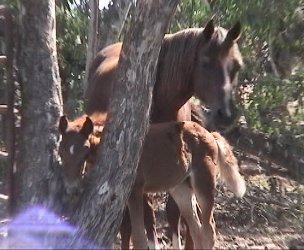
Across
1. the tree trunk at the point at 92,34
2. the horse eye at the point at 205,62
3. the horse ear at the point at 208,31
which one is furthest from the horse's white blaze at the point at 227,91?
the tree trunk at the point at 92,34

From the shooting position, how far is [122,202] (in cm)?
488

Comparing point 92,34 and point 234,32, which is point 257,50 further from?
point 234,32

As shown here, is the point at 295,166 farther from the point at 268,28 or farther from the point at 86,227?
the point at 86,227

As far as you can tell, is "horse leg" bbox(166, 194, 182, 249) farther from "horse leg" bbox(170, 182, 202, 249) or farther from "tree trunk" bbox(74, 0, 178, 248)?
"tree trunk" bbox(74, 0, 178, 248)

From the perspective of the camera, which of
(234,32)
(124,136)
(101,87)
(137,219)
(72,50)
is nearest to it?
(124,136)

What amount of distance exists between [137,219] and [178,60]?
5.14ft

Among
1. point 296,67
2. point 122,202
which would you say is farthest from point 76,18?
point 122,202

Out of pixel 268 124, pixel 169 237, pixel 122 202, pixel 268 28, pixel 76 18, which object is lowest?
Result: pixel 169 237

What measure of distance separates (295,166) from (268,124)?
627mm

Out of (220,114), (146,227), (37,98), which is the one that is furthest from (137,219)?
(37,98)

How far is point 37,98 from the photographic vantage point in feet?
17.3

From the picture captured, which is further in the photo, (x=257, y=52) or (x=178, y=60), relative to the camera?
(x=257, y=52)

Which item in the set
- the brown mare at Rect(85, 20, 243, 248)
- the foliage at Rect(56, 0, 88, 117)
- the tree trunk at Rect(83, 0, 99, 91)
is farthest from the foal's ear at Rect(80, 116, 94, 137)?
the tree trunk at Rect(83, 0, 99, 91)

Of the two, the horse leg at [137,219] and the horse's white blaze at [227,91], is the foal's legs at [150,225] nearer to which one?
the horse leg at [137,219]
